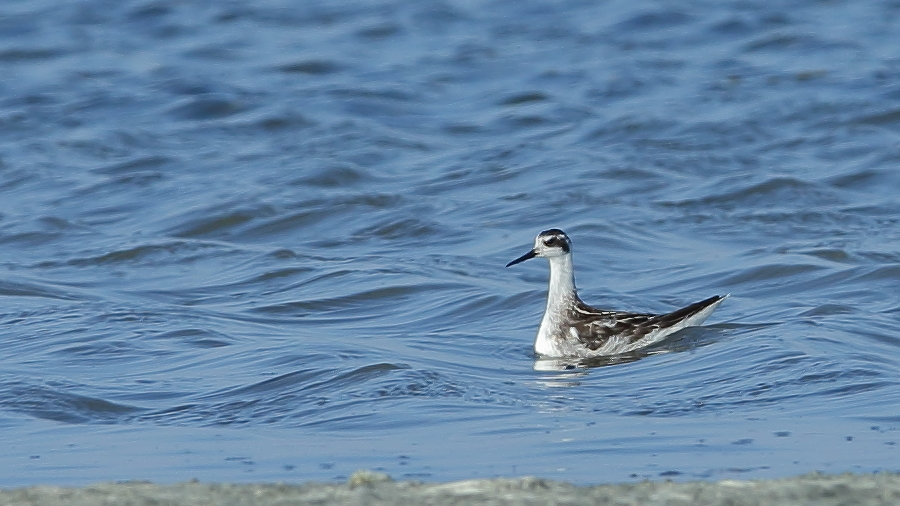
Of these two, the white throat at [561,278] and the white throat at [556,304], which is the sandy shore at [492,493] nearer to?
the white throat at [556,304]

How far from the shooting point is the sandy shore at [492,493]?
5.30 metres

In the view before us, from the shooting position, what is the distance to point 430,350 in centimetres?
1064

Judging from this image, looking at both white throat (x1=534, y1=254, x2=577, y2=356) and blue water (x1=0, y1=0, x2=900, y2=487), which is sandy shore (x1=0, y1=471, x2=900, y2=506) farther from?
white throat (x1=534, y1=254, x2=577, y2=356)

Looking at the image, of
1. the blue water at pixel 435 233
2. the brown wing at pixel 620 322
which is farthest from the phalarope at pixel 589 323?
the blue water at pixel 435 233

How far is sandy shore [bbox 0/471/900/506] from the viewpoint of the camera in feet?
17.4

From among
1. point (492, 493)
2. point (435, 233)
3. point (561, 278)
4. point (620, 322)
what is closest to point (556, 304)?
point (561, 278)

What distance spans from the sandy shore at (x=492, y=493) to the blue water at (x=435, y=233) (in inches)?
42.2

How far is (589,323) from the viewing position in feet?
37.3

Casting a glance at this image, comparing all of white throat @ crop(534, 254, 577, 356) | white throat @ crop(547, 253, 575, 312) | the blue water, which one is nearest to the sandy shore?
the blue water

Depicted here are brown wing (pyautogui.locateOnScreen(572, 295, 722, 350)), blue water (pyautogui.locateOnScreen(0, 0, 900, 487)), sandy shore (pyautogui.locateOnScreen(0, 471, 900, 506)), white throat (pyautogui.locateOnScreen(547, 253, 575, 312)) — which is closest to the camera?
sandy shore (pyautogui.locateOnScreen(0, 471, 900, 506))

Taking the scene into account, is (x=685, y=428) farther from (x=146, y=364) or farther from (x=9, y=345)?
(x=9, y=345)

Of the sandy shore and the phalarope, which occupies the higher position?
the sandy shore

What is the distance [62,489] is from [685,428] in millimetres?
3405

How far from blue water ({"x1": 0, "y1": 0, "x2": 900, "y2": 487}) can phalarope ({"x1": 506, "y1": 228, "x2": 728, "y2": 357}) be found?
0.70 ft
